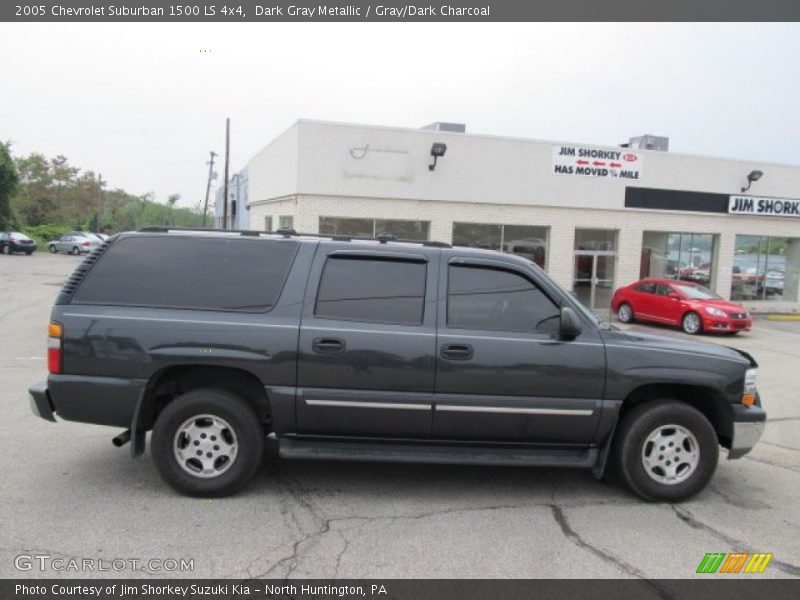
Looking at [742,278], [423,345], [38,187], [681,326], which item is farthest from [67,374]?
[38,187]

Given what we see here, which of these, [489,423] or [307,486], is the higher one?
[489,423]

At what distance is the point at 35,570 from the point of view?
337cm

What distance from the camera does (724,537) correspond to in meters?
4.14

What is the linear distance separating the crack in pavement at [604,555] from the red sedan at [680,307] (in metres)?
13.6

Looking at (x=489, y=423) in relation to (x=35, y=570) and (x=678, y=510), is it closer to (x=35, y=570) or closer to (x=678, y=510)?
(x=678, y=510)

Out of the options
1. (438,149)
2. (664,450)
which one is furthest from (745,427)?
(438,149)

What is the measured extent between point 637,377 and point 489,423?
1.11m

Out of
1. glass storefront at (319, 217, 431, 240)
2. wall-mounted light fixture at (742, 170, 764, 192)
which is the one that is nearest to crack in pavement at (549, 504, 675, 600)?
glass storefront at (319, 217, 431, 240)

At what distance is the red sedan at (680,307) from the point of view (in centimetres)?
1611

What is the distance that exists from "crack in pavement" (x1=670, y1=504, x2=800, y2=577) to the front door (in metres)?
0.82

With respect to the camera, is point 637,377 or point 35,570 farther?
point 637,377

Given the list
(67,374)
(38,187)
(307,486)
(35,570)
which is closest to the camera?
(35,570)

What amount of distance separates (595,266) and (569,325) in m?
17.0
